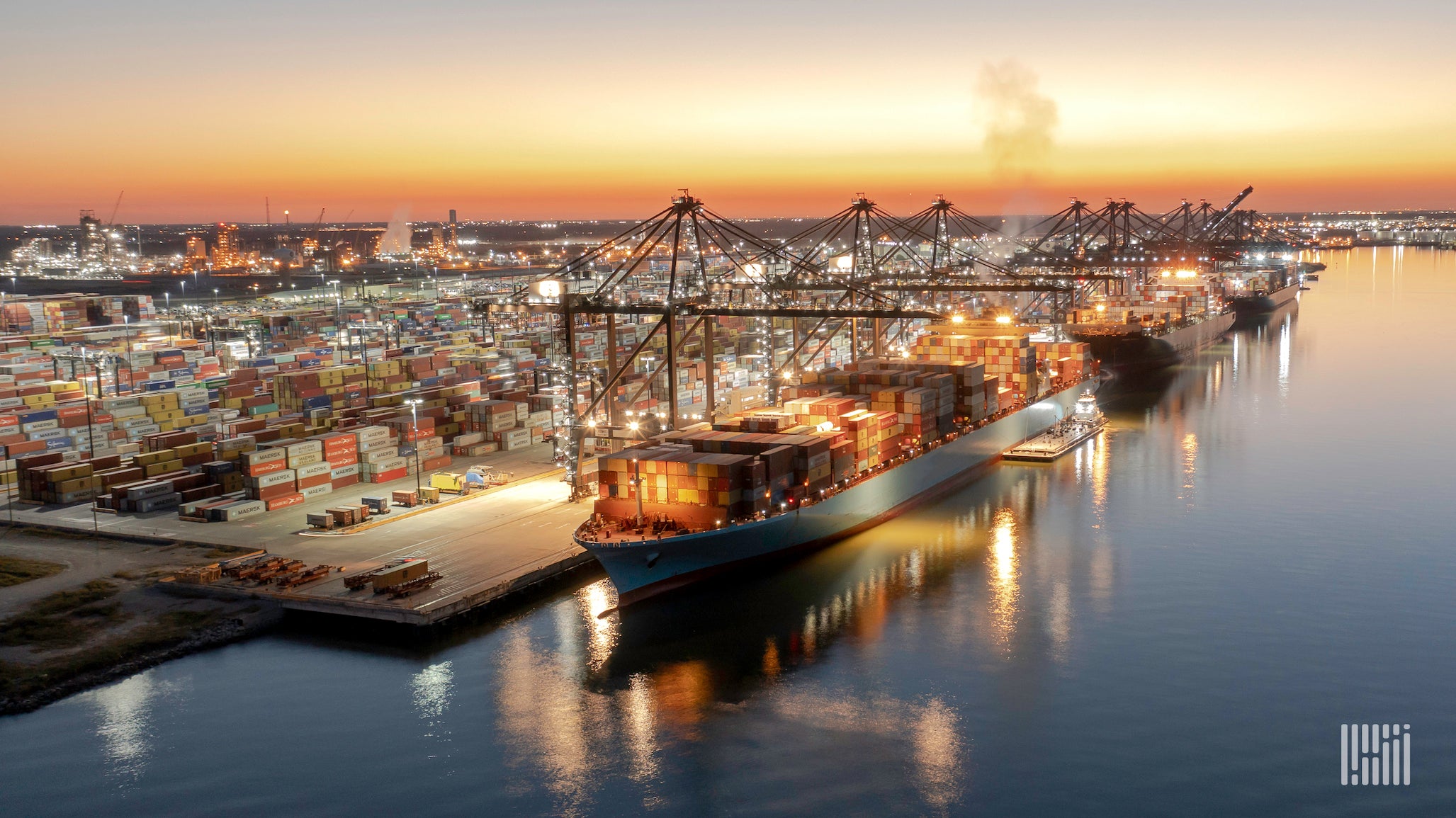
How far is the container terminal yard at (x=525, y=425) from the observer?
20.7m

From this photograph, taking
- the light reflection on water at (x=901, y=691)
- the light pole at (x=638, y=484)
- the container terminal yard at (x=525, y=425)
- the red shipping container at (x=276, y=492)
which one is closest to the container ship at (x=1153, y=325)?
the container terminal yard at (x=525, y=425)

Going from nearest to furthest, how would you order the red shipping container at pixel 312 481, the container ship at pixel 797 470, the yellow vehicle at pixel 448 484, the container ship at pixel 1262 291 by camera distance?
1. the container ship at pixel 797 470
2. the red shipping container at pixel 312 481
3. the yellow vehicle at pixel 448 484
4. the container ship at pixel 1262 291

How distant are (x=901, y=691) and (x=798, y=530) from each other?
20.9ft

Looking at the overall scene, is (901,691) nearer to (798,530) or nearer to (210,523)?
(798,530)

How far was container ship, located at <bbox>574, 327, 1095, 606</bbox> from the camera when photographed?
66.2 ft

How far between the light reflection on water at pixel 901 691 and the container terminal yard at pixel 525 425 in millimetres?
1825

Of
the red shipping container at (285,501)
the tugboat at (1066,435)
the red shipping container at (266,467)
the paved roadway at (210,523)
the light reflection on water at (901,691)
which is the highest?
the red shipping container at (266,467)

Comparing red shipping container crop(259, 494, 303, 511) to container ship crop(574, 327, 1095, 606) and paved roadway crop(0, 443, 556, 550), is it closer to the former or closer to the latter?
paved roadway crop(0, 443, 556, 550)

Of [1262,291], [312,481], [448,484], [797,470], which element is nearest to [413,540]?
[448,484]

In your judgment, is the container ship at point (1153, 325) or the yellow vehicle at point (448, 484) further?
the container ship at point (1153, 325)

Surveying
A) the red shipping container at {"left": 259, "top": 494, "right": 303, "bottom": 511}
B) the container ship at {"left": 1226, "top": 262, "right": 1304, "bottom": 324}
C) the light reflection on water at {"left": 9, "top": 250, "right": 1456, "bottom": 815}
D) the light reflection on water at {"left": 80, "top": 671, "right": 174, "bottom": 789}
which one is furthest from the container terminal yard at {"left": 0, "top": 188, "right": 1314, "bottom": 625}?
the container ship at {"left": 1226, "top": 262, "right": 1304, "bottom": 324}

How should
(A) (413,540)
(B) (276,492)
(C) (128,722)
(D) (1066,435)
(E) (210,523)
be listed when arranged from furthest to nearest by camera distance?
1. (D) (1066,435)
2. (B) (276,492)
3. (E) (210,523)
4. (A) (413,540)
5. (C) (128,722)

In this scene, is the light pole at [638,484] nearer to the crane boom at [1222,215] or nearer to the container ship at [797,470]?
the container ship at [797,470]

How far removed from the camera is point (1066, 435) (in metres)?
35.8
